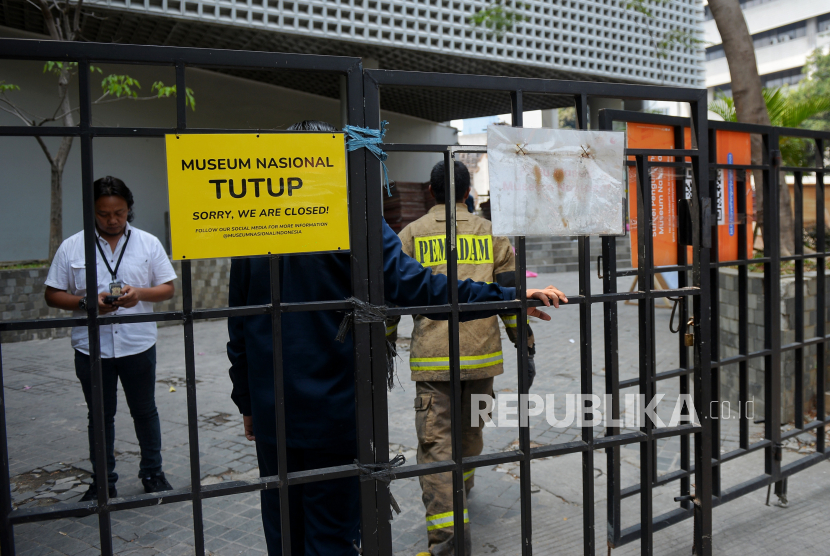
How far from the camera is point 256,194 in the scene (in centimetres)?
182

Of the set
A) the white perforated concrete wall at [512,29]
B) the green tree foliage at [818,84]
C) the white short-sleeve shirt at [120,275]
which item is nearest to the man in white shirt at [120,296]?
the white short-sleeve shirt at [120,275]

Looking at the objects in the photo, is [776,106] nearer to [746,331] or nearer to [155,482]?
[746,331]

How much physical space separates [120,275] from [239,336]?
59.4 inches

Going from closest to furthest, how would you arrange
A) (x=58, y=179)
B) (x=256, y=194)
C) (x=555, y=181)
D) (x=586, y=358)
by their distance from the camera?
(x=256, y=194)
(x=555, y=181)
(x=586, y=358)
(x=58, y=179)

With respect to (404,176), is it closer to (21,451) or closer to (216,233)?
(21,451)

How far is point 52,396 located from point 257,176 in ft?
16.5

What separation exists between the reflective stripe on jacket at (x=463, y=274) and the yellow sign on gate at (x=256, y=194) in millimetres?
1245

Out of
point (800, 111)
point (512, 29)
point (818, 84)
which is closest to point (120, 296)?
point (800, 111)

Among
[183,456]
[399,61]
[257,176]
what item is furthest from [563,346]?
[399,61]

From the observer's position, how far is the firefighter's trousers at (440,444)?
2.87m

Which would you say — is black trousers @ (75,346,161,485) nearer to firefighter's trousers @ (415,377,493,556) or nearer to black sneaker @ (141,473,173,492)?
black sneaker @ (141,473,173,492)

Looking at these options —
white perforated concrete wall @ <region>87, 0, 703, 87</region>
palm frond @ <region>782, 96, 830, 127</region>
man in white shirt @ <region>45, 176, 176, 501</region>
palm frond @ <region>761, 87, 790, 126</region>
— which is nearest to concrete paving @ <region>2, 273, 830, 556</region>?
man in white shirt @ <region>45, 176, 176, 501</region>

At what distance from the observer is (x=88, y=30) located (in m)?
10.6

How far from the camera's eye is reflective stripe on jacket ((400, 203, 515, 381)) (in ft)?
9.95
